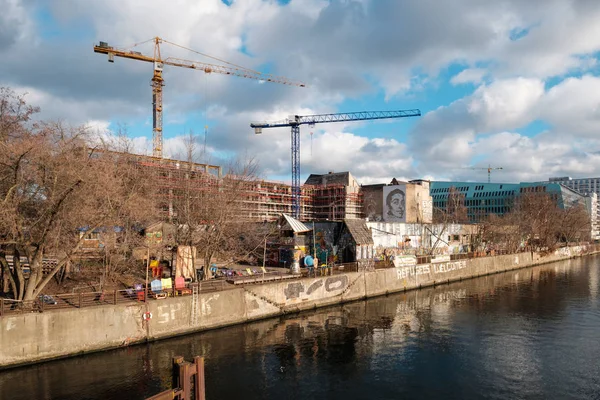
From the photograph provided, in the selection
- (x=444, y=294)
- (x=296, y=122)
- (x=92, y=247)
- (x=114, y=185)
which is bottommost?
(x=444, y=294)

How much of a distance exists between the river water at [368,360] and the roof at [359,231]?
14.0 metres

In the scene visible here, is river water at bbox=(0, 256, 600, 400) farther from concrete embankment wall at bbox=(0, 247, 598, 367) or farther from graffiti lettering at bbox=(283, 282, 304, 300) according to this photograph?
graffiti lettering at bbox=(283, 282, 304, 300)

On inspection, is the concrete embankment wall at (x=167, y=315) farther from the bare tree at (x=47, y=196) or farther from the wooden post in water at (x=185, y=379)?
the wooden post in water at (x=185, y=379)

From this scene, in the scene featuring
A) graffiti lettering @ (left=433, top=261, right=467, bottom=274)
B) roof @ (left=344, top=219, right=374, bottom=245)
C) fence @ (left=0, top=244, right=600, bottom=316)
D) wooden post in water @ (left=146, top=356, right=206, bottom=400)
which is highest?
roof @ (left=344, top=219, right=374, bottom=245)

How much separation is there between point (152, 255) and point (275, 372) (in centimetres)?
2595

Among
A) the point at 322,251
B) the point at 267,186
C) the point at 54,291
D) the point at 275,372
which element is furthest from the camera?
the point at 267,186

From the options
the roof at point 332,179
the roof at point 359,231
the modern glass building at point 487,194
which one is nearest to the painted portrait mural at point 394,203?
the roof at point 332,179

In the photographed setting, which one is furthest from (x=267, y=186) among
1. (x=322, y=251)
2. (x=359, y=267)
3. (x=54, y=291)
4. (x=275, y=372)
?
(x=275, y=372)

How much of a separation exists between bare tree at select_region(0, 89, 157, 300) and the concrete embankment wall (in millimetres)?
3027

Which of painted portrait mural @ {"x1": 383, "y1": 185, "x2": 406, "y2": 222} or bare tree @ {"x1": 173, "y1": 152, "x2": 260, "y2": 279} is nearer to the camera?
bare tree @ {"x1": 173, "y1": 152, "x2": 260, "y2": 279}

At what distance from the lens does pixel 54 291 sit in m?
33.6

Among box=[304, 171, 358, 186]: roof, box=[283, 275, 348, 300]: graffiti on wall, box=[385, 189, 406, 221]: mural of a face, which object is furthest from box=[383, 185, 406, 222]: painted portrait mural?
box=[283, 275, 348, 300]: graffiti on wall

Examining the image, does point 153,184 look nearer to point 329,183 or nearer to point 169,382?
point 169,382

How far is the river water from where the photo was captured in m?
22.0
